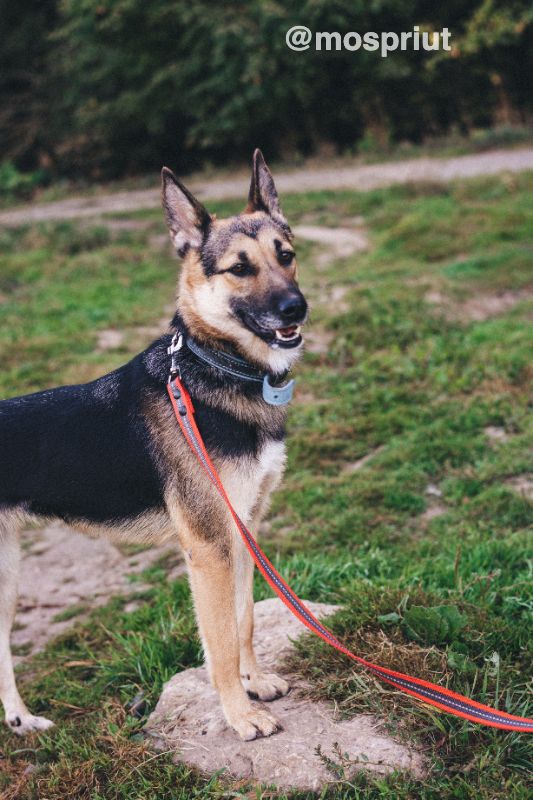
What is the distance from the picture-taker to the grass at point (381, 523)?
2.89 meters

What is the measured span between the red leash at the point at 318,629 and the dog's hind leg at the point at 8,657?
975mm

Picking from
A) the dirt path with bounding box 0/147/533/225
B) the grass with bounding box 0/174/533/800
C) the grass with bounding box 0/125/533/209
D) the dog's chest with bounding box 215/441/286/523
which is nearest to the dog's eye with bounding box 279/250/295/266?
the dog's chest with bounding box 215/441/286/523

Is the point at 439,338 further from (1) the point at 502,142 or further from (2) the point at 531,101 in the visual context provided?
(2) the point at 531,101

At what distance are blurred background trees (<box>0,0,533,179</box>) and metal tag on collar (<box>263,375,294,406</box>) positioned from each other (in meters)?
15.4

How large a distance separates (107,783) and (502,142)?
50.1 ft

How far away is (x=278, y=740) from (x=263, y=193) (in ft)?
7.74

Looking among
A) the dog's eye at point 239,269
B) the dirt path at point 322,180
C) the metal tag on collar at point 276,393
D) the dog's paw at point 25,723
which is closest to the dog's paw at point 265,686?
the dog's paw at point 25,723

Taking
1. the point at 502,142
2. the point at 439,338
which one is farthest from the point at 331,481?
the point at 502,142

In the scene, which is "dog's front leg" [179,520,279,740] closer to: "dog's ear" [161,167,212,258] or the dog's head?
the dog's head

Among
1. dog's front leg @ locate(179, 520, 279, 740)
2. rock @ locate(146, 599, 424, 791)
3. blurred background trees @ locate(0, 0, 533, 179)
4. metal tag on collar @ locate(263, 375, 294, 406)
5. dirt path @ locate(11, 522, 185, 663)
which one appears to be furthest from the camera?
blurred background trees @ locate(0, 0, 533, 179)

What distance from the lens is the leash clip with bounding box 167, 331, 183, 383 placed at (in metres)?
3.21

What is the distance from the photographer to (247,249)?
325 centimetres

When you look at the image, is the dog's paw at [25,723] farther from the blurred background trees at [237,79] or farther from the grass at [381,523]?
the blurred background trees at [237,79]

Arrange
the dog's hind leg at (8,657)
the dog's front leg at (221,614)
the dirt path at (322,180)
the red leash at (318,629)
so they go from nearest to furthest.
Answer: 1. the red leash at (318,629)
2. the dog's front leg at (221,614)
3. the dog's hind leg at (8,657)
4. the dirt path at (322,180)
